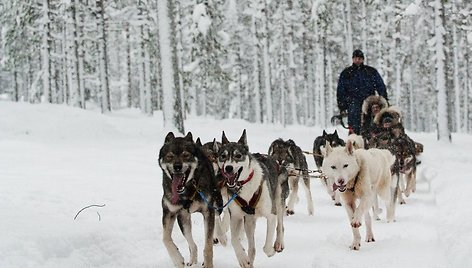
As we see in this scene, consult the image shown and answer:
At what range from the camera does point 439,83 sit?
23.3 metres

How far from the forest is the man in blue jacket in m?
6.25

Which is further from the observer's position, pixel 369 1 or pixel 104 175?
pixel 369 1

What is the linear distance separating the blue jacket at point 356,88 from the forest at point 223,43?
→ 6245mm

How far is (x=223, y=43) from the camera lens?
1175 inches

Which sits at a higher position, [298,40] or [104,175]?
[298,40]

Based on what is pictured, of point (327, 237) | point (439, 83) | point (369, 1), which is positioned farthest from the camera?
point (369, 1)

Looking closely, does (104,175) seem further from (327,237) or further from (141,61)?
(141,61)

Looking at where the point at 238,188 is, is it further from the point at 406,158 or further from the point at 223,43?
the point at 223,43

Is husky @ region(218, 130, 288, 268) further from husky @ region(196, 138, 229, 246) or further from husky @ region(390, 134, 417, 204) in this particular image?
husky @ region(390, 134, 417, 204)

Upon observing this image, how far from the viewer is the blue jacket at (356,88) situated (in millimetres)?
11383

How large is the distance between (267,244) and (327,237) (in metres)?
1.73

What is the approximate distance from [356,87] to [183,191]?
7.32 meters

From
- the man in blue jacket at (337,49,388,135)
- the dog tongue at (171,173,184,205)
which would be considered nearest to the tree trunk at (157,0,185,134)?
the man in blue jacket at (337,49,388,135)

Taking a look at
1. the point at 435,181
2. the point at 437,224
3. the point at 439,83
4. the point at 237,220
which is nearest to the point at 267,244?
the point at 237,220
